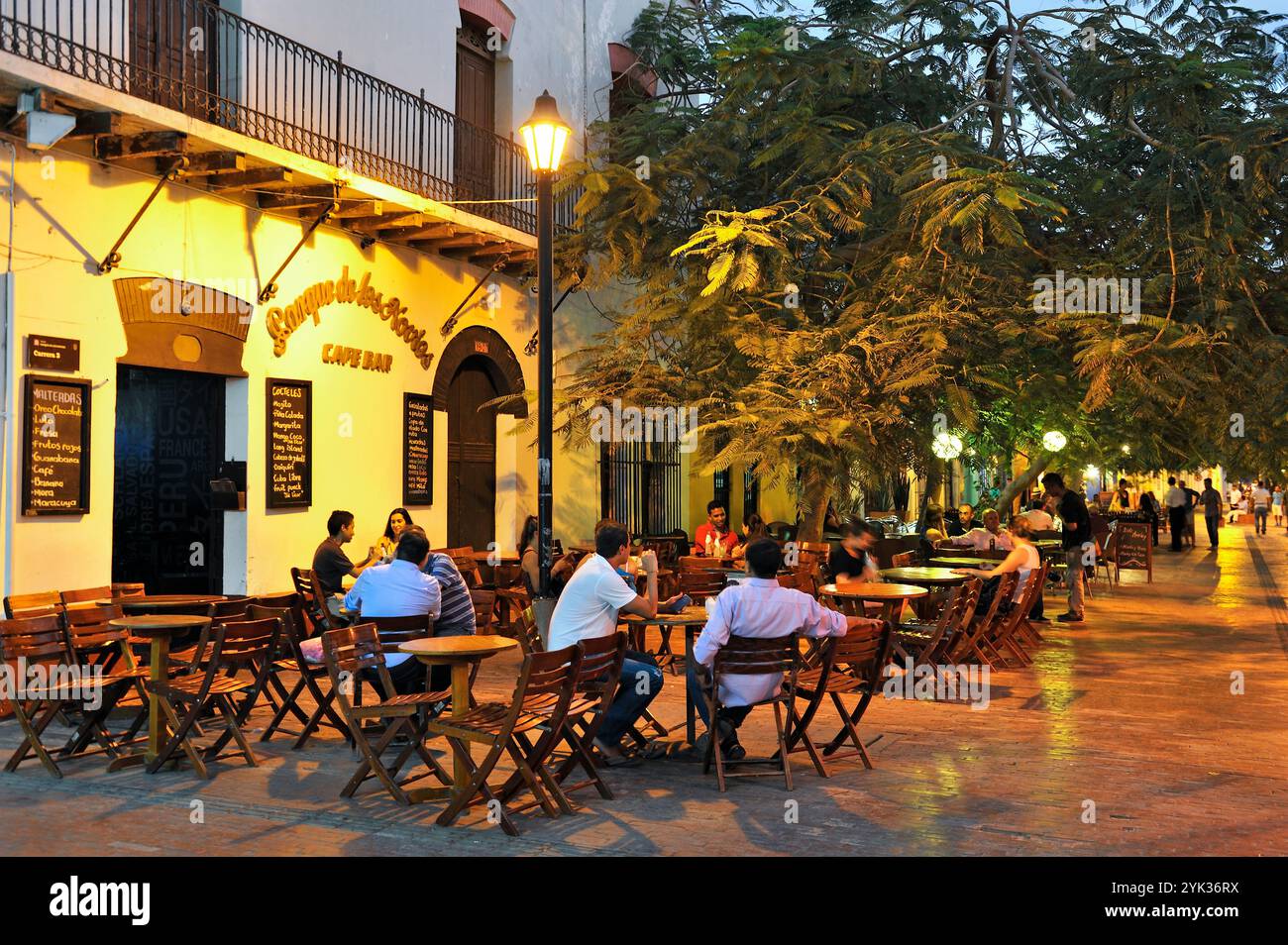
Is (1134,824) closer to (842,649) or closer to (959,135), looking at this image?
(842,649)

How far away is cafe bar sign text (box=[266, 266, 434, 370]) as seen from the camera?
1259cm

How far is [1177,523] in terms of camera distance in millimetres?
31297

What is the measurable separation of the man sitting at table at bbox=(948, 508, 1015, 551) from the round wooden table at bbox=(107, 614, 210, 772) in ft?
36.6

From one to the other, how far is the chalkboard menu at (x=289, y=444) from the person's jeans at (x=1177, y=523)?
24.8 m

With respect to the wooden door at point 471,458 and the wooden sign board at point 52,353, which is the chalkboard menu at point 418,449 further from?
the wooden sign board at point 52,353

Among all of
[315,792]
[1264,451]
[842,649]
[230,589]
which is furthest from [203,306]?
[1264,451]

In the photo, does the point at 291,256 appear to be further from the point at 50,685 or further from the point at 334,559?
the point at 50,685

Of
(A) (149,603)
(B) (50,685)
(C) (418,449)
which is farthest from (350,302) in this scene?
(B) (50,685)

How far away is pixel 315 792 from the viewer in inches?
266

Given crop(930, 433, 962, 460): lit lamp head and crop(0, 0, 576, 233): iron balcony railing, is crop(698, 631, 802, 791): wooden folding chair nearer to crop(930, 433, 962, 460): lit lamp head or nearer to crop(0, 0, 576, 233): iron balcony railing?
crop(0, 0, 576, 233): iron balcony railing

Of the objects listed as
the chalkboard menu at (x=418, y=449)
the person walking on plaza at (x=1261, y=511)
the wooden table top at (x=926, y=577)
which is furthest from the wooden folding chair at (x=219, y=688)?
the person walking on plaza at (x=1261, y=511)

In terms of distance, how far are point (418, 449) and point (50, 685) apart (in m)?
7.91

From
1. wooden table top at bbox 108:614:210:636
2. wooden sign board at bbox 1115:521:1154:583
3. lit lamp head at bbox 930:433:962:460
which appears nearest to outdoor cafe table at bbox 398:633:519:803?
wooden table top at bbox 108:614:210:636

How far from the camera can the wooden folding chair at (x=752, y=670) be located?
6949mm
